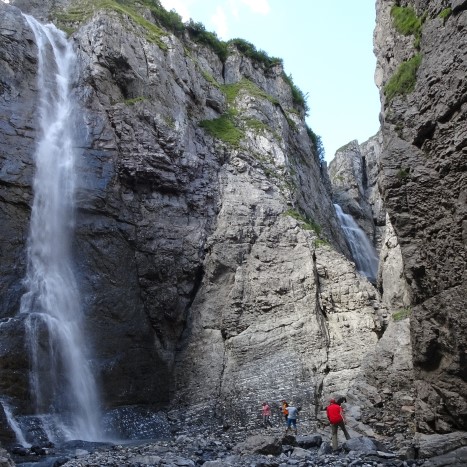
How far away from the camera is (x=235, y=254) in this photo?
74.7 ft

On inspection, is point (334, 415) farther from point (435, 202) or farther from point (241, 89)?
point (241, 89)

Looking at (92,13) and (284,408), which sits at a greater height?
(92,13)

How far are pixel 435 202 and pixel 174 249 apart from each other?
1450 cm

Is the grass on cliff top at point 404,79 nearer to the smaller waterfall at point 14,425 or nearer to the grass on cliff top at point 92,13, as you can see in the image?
the smaller waterfall at point 14,425

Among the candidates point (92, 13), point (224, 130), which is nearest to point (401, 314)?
point (224, 130)

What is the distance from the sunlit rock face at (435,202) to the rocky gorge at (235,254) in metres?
0.04

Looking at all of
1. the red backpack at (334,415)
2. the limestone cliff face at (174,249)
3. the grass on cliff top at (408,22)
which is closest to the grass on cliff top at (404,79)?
the grass on cliff top at (408,22)

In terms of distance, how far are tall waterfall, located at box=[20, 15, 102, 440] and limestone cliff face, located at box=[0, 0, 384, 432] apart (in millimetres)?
439

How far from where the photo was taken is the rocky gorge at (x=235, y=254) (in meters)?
10.1

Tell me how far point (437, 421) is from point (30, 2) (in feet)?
107

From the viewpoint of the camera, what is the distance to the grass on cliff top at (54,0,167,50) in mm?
29594

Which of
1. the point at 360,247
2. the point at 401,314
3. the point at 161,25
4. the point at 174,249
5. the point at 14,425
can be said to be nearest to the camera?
the point at 14,425

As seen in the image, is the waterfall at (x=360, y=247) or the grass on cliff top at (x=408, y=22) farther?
the waterfall at (x=360, y=247)

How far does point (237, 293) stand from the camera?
70.5 feet
